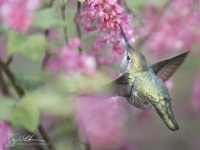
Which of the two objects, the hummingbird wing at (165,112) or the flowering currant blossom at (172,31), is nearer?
the hummingbird wing at (165,112)

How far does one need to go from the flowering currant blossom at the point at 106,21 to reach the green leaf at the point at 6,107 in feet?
2.01

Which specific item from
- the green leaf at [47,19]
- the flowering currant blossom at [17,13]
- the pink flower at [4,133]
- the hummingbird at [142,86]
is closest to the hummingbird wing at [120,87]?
the hummingbird at [142,86]

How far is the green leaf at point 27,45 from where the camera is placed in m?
3.34

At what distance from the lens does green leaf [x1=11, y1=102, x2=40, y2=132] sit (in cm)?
332

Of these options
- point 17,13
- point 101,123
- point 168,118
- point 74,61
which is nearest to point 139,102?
point 168,118

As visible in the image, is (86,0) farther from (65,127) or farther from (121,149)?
(121,149)

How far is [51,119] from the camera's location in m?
4.79

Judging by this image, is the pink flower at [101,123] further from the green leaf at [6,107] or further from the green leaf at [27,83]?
the green leaf at [6,107]

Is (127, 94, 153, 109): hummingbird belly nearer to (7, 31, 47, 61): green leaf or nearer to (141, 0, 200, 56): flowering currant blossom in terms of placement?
(7, 31, 47, 61): green leaf

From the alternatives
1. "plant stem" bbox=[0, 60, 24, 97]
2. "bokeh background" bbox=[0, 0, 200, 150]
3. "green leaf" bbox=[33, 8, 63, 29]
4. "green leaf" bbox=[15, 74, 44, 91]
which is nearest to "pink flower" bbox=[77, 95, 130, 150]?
"bokeh background" bbox=[0, 0, 200, 150]

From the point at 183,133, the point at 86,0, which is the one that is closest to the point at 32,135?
the point at 86,0

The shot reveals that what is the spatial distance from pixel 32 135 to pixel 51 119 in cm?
86

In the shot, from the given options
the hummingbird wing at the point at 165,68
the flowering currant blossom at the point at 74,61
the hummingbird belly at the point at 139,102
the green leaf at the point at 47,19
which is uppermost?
the green leaf at the point at 47,19

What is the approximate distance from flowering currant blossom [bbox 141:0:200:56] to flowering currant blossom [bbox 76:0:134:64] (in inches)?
56.8
